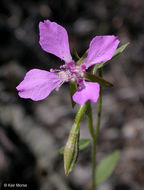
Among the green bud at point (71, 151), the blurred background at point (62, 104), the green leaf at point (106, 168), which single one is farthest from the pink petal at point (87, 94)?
the blurred background at point (62, 104)

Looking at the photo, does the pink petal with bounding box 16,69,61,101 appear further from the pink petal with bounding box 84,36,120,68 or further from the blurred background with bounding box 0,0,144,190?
the blurred background with bounding box 0,0,144,190

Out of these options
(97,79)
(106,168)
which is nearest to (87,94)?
(97,79)

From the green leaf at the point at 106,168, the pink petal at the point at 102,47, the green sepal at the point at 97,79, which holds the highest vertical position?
the pink petal at the point at 102,47

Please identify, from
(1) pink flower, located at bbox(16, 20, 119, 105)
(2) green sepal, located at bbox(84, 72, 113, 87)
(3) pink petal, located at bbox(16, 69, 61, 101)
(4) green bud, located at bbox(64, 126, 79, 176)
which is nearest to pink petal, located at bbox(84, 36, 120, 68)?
(1) pink flower, located at bbox(16, 20, 119, 105)

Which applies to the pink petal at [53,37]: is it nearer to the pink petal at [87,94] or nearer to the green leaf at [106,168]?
the pink petal at [87,94]

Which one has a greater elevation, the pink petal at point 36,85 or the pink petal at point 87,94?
the pink petal at point 36,85

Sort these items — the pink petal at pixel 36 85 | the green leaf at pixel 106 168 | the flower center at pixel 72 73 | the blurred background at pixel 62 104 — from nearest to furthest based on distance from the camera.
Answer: the pink petal at pixel 36 85 → the flower center at pixel 72 73 → the green leaf at pixel 106 168 → the blurred background at pixel 62 104

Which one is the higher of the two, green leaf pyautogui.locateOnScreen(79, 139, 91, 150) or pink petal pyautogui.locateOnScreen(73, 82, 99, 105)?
pink petal pyautogui.locateOnScreen(73, 82, 99, 105)

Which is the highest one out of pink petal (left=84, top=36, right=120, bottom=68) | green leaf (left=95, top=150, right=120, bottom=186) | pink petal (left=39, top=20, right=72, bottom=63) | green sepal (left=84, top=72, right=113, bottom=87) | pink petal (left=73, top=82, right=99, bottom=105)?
pink petal (left=39, top=20, right=72, bottom=63)

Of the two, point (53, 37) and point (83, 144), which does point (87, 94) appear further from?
point (83, 144)
